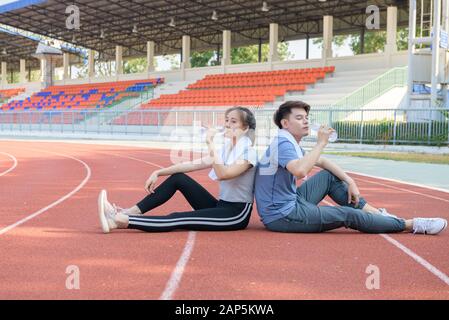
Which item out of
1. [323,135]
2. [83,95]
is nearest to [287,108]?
[323,135]

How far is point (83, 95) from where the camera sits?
1916 inches

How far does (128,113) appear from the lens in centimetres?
3153

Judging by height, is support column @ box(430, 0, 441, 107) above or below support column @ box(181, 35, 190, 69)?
below

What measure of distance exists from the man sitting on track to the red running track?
0.43ft

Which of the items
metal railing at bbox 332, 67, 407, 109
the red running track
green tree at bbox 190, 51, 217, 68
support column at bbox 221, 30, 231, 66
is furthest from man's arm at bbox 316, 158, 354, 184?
green tree at bbox 190, 51, 217, 68

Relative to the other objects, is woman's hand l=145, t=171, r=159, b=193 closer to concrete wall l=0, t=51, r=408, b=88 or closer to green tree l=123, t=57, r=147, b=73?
concrete wall l=0, t=51, r=408, b=88

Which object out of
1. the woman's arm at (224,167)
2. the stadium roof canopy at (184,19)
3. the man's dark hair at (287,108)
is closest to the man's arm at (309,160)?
the man's dark hair at (287,108)

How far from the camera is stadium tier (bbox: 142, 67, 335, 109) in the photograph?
32281mm

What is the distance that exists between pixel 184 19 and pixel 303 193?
3982 cm

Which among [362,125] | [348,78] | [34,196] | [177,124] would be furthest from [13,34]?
[34,196]

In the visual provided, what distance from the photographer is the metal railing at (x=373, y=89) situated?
25.0 m

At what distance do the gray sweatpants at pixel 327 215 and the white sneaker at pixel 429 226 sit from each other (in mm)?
148

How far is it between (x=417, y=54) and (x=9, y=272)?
70.7 ft

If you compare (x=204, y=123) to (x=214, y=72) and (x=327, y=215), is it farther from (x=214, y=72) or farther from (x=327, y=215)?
(x=327, y=215)
